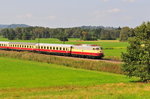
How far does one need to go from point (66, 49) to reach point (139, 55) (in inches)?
1509

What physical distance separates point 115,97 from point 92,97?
1.71 meters

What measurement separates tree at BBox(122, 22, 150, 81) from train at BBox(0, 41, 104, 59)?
87.2ft

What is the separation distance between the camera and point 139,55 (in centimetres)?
4062

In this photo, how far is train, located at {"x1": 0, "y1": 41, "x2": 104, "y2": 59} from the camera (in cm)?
6894

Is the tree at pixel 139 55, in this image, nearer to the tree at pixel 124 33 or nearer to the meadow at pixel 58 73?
the meadow at pixel 58 73

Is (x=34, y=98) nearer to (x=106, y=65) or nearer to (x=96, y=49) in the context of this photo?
(x=106, y=65)

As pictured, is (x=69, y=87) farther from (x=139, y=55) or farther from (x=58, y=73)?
(x=58, y=73)

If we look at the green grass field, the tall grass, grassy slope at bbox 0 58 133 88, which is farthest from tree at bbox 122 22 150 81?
the tall grass

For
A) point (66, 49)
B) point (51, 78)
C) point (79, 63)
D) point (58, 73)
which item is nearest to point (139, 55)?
point (51, 78)

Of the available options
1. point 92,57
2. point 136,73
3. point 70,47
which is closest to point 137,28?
point 136,73

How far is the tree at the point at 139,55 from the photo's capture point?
131 feet

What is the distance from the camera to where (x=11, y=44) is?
100m

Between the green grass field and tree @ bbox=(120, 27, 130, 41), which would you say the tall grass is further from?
tree @ bbox=(120, 27, 130, 41)

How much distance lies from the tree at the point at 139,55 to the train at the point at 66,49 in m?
26.6
